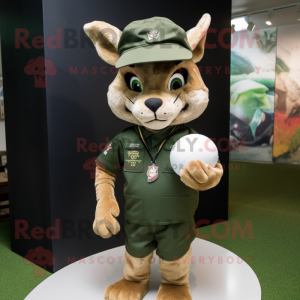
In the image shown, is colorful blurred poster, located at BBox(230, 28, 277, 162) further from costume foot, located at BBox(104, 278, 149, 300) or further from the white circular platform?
costume foot, located at BBox(104, 278, 149, 300)

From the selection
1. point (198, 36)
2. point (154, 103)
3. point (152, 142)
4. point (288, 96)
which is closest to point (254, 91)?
point (288, 96)

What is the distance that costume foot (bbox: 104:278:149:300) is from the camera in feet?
4.61

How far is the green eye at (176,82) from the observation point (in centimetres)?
135

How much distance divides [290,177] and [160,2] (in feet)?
13.3

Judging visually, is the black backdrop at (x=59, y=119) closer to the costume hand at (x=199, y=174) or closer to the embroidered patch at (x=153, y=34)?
the embroidered patch at (x=153, y=34)

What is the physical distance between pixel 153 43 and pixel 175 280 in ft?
3.24

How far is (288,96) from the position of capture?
672cm

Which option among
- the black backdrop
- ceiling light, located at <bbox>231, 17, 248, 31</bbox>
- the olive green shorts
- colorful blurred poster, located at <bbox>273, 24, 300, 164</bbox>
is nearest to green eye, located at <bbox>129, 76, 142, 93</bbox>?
the olive green shorts

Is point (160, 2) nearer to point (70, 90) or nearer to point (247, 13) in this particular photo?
point (70, 90)

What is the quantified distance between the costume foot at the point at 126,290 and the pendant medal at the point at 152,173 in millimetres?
471

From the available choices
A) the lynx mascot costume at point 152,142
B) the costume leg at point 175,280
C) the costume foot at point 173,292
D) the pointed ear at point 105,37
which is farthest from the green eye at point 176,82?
the costume foot at point 173,292

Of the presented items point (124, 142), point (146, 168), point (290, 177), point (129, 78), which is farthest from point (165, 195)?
point (290, 177)

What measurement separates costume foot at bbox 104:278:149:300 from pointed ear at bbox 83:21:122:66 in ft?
3.14

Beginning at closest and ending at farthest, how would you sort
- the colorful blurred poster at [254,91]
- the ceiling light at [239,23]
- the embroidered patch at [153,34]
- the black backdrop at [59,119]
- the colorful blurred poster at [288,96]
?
the embroidered patch at [153,34] < the black backdrop at [59,119] < the ceiling light at [239,23] < the colorful blurred poster at [288,96] < the colorful blurred poster at [254,91]
